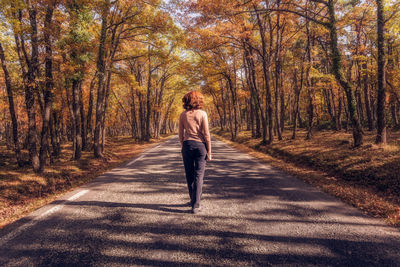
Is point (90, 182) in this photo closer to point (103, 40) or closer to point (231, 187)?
point (231, 187)

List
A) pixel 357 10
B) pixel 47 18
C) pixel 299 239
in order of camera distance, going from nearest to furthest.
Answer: pixel 299 239 → pixel 47 18 → pixel 357 10

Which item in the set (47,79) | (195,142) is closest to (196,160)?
(195,142)

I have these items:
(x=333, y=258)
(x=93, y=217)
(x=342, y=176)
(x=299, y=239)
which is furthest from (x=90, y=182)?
(x=342, y=176)

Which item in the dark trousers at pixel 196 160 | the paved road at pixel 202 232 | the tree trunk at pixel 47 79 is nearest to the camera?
the paved road at pixel 202 232

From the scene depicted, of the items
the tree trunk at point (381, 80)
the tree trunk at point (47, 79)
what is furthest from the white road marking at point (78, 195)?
the tree trunk at point (381, 80)

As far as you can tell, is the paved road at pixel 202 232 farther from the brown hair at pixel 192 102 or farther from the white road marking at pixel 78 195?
the brown hair at pixel 192 102

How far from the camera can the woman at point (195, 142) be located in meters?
3.53

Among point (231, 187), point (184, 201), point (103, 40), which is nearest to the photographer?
point (184, 201)

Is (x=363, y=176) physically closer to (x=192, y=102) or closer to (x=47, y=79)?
(x=192, y=102)

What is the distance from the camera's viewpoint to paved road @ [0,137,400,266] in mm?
2244

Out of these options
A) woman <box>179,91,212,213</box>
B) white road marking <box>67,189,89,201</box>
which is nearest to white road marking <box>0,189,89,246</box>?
white road marking <box>67,189,89,201</box>

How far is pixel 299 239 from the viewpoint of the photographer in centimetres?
259

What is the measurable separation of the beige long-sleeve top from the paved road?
131 centimetres

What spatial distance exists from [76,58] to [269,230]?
33.5ft
